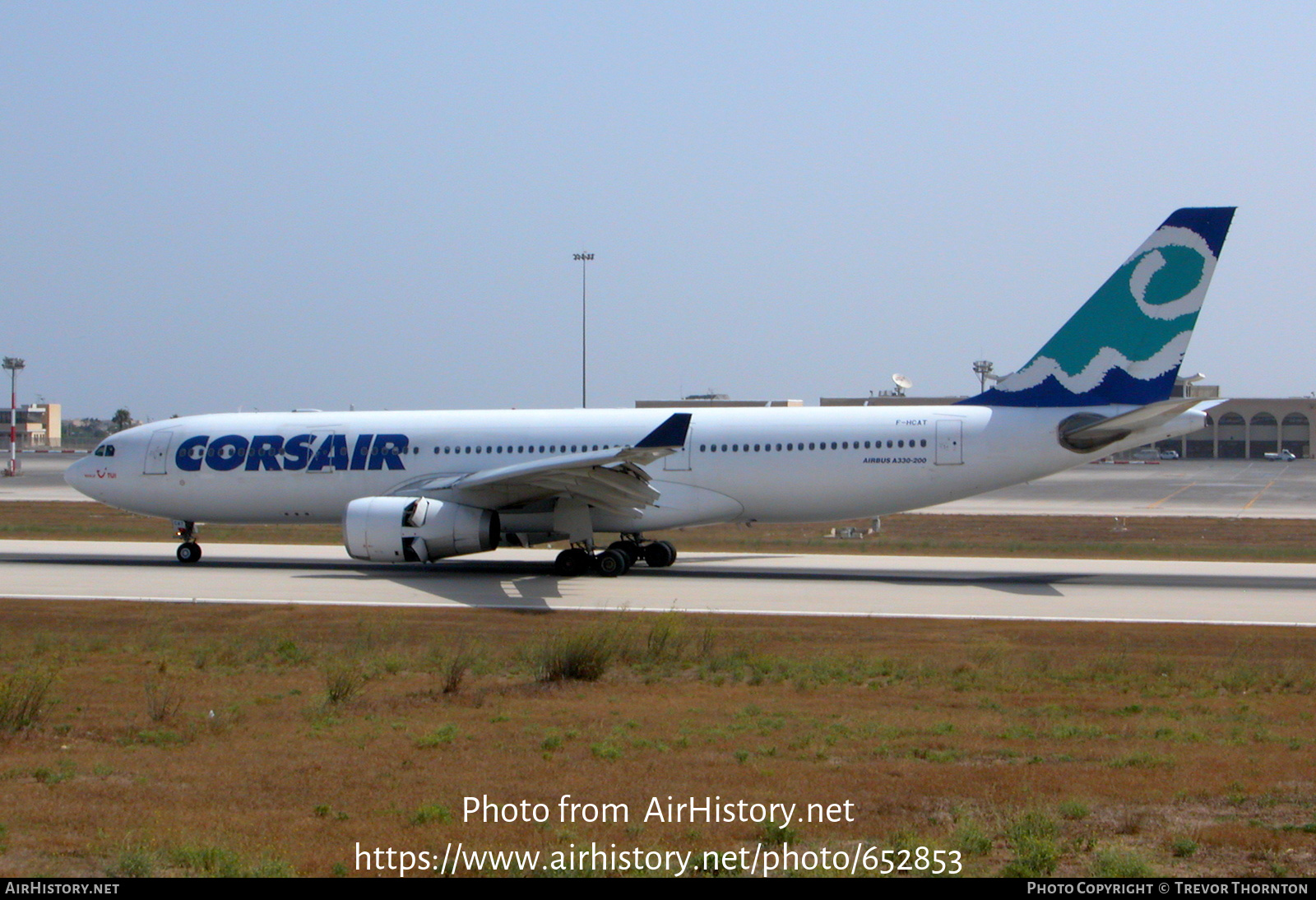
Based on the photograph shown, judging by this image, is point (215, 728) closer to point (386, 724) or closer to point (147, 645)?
point (386, 724)

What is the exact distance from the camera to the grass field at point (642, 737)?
23.0ft

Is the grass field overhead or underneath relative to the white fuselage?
underneath

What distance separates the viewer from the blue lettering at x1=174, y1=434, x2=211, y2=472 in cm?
2750

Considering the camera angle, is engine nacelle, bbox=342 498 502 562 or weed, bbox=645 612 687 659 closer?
weed, bbox=645 612 687 659

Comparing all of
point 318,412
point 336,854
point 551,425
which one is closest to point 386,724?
point 336,854

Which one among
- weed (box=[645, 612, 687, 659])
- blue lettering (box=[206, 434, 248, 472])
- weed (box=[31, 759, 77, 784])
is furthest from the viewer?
blue lettering (box=[206, 434, 248, 472])

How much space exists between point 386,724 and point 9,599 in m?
12.8

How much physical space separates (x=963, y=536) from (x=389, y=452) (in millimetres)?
17530

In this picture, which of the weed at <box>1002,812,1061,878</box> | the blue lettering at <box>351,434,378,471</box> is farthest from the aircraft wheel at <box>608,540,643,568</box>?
the weed at <box>1002,812,1061,878</box>

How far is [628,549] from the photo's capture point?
2548cm

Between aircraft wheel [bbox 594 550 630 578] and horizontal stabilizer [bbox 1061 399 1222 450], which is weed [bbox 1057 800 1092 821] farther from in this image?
aircraft wheel [bbox 594 550 630 578]

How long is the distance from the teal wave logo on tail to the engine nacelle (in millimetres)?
11446

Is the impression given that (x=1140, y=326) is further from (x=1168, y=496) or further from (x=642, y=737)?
(x=1168, y=496)

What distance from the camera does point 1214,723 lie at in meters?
11.0
